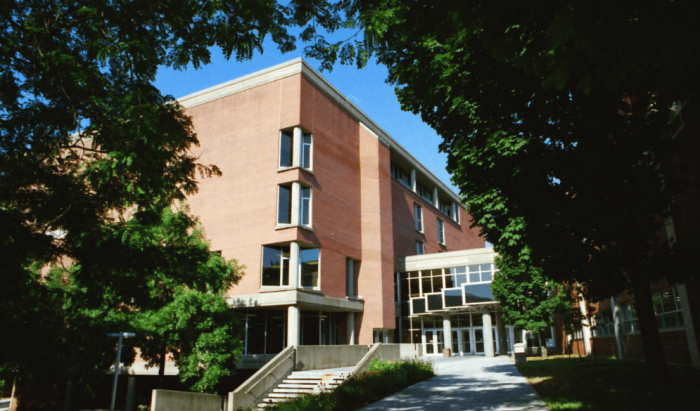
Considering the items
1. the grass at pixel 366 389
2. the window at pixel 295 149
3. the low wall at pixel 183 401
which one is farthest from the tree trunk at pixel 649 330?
the window at pixel 295 149

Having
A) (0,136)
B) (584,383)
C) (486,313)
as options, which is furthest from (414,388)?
(486,313)

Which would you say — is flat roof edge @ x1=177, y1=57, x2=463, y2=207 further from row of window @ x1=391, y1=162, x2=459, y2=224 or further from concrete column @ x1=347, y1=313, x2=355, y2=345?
concrete column @ x1=347, y1=313, x2=355, y2=345

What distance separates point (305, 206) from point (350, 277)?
6590mm

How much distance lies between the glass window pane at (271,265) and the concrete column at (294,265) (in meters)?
0.98

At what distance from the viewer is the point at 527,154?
11875 mm

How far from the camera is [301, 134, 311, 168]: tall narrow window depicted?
2973 centimetres

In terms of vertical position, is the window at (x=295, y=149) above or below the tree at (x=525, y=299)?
above

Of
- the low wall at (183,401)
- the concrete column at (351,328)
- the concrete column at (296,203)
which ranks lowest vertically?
the low wall at (183,401)

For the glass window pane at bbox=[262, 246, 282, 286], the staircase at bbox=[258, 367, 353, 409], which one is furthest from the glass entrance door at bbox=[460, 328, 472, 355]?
the staircase at bbox=[258, 367, 353, 409]

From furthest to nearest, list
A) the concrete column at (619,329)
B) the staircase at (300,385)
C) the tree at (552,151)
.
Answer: the concrete column at (619,329), the staircase at (300,385), the tree at (552,151)

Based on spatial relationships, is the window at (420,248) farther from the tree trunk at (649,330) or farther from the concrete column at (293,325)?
the tree trunk at (649,330)

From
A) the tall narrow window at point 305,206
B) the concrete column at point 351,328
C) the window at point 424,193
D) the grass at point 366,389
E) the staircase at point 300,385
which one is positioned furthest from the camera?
the window at point 424,193

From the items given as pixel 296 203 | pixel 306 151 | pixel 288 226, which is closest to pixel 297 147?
pixel 306 151

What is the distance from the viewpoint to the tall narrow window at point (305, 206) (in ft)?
93.3
